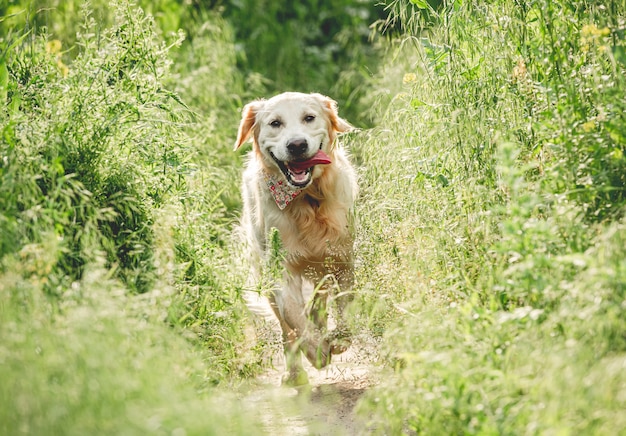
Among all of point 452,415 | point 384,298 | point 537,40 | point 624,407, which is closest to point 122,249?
point 384,298

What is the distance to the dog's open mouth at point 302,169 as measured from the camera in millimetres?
4727

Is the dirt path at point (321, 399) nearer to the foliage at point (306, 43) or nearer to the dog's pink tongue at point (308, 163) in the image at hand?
the dog's pink tongue at point (308, 163)

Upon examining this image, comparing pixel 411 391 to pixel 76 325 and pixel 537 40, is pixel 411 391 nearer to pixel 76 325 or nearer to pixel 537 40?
pixel 76 325

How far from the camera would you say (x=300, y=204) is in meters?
4.91

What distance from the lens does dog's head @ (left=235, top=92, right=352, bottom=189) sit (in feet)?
15.6

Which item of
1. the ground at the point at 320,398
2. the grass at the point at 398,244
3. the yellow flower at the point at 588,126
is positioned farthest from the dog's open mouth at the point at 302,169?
the yellow flower at the point at 588,126

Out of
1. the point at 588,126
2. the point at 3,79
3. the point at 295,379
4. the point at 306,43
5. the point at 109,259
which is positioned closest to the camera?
the point at 588,126

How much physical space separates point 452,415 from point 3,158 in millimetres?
2109

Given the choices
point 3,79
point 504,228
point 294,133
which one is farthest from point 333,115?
point 504,228

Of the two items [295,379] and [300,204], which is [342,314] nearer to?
[295,379]

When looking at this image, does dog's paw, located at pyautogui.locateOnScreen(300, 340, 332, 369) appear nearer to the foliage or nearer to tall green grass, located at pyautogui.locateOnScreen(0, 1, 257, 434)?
tall green grass, located at pyautogui.locateOnScreen(0, 1, 257, 434)

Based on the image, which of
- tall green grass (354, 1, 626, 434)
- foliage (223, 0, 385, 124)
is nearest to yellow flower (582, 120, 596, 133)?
tall green grass (354, 1, 626, 434)

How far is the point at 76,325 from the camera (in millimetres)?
2699

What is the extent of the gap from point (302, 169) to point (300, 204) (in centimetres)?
24
